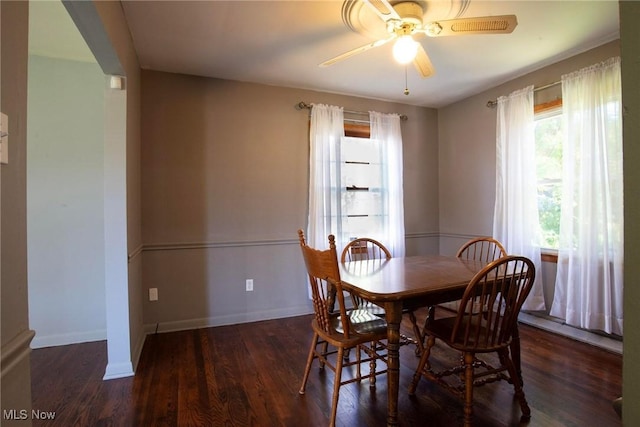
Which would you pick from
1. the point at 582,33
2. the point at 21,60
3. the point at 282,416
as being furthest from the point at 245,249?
the point at 582,33

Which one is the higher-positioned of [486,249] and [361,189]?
[361,189]

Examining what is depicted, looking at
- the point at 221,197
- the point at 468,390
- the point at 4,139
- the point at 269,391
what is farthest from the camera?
the point at 221,197

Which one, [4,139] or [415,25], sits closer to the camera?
[4,139]

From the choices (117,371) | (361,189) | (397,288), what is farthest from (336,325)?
(361,189)

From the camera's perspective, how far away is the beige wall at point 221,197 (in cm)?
300

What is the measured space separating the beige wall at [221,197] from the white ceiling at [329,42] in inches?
10.5

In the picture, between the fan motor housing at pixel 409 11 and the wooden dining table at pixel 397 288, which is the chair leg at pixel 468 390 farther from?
the fan motor housing at pixel 409 11

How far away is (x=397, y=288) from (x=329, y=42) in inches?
75.6

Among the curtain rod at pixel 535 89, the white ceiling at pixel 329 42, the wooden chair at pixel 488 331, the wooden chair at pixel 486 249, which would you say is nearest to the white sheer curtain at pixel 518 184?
the curtain rod at pixel 535 89

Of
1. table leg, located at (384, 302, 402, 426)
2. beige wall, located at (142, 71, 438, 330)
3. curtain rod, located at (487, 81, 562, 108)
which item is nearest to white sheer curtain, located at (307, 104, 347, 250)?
beige wall, located at (142, 71, 438, 330)

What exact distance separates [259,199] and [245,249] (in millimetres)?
528

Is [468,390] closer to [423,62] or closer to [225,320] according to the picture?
[423,62]

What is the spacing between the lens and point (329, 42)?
2.50m

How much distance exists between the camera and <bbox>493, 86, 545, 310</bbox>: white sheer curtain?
3014 mm
